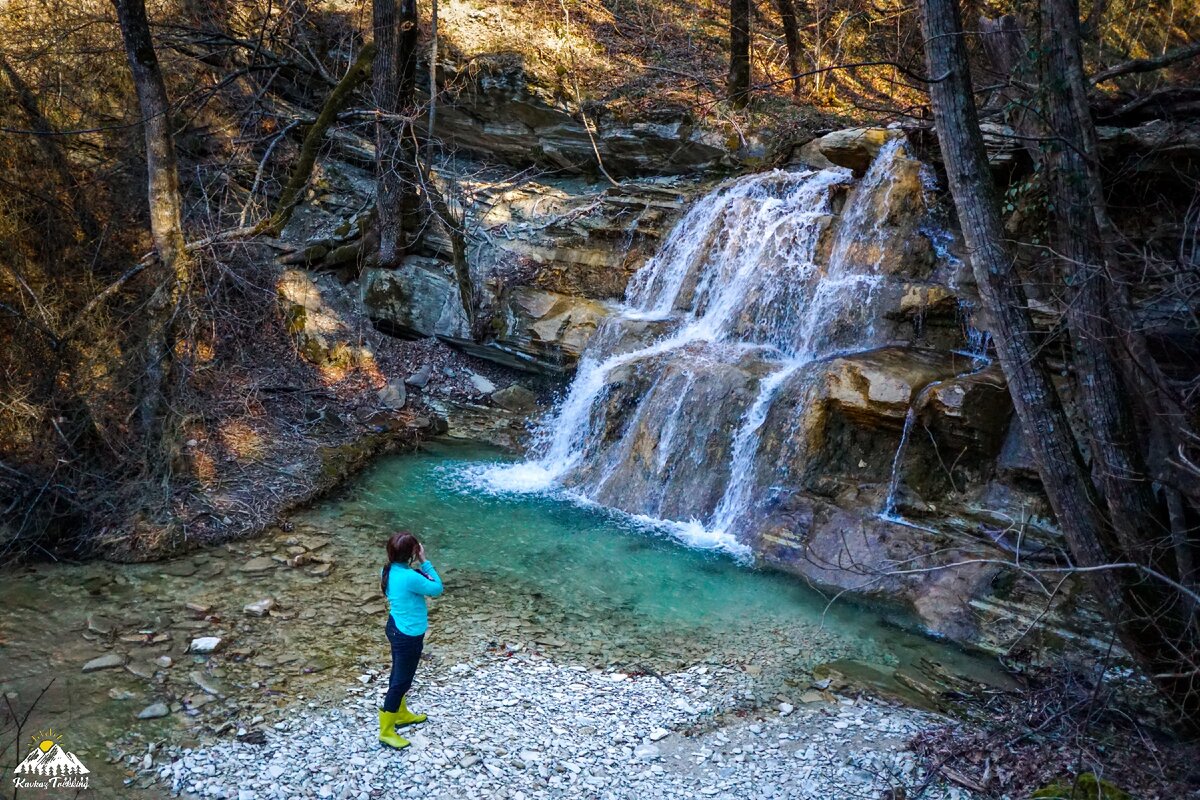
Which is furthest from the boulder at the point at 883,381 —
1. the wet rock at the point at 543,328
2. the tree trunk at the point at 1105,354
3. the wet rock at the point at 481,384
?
the wet rock at the point at 481,384

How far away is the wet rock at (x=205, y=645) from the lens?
6.52 m

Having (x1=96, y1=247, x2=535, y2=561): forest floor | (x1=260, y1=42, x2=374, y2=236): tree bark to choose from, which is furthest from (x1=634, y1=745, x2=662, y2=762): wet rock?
(x1=260, y1=42, x2=374, y2=236): tree bark

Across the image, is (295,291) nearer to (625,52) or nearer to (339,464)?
(339,464)

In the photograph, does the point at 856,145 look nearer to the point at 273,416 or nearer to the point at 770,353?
the point at 770,353

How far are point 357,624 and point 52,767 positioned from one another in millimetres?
2413

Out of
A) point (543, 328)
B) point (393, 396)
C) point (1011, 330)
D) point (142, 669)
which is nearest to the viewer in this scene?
point (1011, 330)

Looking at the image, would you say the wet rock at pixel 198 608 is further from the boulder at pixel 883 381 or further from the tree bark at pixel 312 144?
the boulder at pixel 883 381

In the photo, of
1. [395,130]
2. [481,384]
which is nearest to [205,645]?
[481,384]

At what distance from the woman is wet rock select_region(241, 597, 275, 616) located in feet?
7.21

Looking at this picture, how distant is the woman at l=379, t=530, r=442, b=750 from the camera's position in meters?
5.44

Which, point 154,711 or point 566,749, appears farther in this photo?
point 154,711

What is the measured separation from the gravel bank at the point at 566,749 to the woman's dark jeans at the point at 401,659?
0.36 m

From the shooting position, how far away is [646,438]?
416 inches

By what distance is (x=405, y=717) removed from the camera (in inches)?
224
